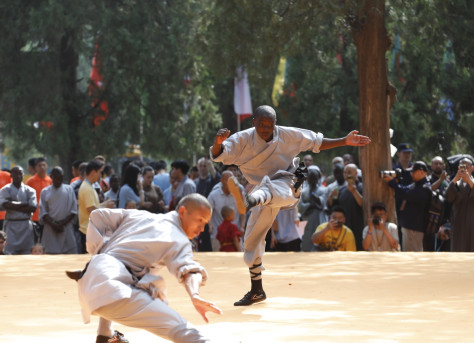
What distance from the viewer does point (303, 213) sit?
14625mm

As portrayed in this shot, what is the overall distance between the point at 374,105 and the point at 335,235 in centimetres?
314

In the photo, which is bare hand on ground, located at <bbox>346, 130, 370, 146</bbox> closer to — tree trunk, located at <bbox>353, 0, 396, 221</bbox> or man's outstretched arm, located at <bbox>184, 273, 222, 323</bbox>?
man's outstretched arm, located at <bbox>184, 273, 222, 323</bbox>

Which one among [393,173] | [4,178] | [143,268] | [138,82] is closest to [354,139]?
[143,268]

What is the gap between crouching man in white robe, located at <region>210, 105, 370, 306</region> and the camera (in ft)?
28.9

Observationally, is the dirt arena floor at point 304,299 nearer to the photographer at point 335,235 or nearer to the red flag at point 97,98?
the photographer at point 335,235

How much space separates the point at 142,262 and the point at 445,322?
317 cm

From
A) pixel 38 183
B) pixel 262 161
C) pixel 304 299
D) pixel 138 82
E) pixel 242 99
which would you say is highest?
pixel 138 82

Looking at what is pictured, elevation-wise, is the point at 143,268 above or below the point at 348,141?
below

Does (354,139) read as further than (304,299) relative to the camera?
No

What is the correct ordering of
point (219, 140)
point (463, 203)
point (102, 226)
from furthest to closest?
point (463, 203), point (219, 140), point (102, 226)

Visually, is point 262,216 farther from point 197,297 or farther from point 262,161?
point 197,297

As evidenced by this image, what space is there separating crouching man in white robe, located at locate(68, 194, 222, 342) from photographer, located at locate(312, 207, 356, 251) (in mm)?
7685

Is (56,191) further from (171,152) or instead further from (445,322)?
(171,152)

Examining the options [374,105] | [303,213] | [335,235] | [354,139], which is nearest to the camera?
[354,139]
